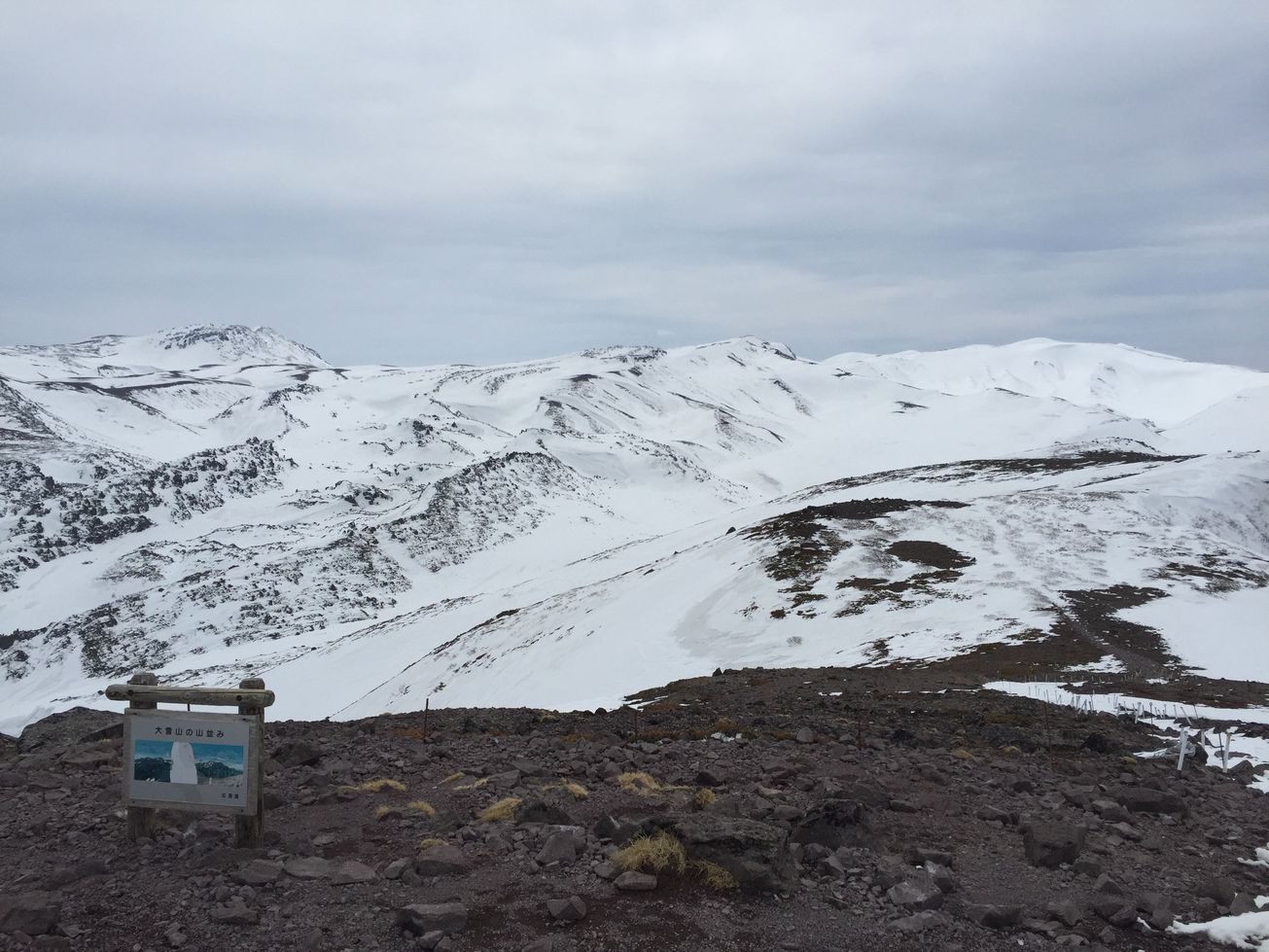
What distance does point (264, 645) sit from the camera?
217 feet

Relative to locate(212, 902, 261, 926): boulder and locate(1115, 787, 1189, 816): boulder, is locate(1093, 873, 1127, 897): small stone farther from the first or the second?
locate(212, 902, 261, 926): boulder

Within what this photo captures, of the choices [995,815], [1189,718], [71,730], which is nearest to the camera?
[995,815]

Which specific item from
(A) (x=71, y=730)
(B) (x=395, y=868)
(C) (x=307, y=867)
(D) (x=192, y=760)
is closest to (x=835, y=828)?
(B) (x=395, y=868)

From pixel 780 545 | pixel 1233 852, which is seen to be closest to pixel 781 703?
pixel 1233 852

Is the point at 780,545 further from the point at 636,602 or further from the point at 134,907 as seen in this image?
the point at 134,907

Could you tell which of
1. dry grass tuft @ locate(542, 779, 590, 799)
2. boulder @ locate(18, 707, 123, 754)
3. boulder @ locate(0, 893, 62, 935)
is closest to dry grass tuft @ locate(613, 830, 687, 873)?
dry grass tuft @ locate(542, 779, 590, 799)

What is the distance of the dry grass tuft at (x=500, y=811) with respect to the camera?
10398 millimetres

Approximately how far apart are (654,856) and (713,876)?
630 millimetres

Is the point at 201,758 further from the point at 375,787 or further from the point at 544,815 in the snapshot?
the point at 544,815

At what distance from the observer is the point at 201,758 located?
30.1 ft

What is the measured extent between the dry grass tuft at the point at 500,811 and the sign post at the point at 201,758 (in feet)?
8.51

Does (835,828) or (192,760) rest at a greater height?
(192,760)

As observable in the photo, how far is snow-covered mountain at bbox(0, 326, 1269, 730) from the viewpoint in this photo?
1572 inches

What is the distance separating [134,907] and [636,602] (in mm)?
42048
